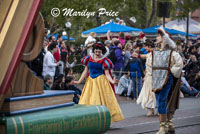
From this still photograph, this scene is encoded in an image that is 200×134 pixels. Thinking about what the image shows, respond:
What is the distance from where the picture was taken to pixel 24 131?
9.86 ft

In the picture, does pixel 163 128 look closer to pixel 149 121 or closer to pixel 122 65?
pixel 149 121

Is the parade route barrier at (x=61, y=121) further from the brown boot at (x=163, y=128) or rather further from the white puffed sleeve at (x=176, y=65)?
the brown boot at (x=163, y=128)

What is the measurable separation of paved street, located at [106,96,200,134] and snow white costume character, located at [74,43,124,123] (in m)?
0.46

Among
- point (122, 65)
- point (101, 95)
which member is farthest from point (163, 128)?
point (122, 65)

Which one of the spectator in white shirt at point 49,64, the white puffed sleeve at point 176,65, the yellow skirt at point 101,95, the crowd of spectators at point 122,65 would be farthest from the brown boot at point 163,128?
the spectator in white shirt at point 49,64

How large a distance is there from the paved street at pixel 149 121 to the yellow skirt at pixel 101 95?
1.38ft

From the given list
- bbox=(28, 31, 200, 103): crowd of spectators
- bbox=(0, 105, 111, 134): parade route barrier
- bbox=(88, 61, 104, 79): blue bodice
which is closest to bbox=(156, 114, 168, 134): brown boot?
bbox=(88, 61, 104, 79): blue bodice

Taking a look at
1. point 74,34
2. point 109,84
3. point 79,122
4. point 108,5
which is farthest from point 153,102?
point 74,34

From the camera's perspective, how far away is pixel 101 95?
332 inches

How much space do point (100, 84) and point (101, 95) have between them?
0.20 metres

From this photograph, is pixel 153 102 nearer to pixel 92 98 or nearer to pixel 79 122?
pixel 92 98

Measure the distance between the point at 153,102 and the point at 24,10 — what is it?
27.1ft

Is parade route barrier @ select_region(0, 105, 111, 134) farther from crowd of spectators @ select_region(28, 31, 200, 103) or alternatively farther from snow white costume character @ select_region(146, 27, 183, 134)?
crowd of spectators @ select_region(28, 31, 200, 103)

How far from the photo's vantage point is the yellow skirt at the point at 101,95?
8.41m
